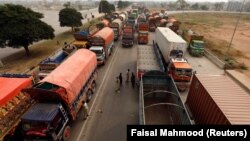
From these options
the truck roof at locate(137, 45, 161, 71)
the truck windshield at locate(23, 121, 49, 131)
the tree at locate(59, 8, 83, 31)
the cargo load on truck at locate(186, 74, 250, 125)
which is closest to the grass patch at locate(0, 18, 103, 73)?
the tree at locate(59, 8, 83, 31)

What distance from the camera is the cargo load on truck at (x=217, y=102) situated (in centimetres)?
855

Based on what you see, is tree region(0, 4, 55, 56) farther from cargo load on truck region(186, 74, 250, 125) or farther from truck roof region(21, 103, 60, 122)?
cargo load on truck region(186, 74, 250, 125)

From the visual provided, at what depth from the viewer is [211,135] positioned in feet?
24.7

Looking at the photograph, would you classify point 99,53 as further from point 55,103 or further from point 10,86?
point 55,103

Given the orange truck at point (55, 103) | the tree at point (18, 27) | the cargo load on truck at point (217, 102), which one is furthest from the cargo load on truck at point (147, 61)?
the tree at point (18, 27)

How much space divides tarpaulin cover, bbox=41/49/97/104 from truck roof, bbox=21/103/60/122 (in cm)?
111

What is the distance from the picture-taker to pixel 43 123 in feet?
30.6

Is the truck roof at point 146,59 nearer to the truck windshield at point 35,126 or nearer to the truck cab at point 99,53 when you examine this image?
the truck cab at point 99,53

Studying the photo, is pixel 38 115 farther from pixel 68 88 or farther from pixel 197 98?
pixel 197 98

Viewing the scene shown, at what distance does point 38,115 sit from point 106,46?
51.3 ft

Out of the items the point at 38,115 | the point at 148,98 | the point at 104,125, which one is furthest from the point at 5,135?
the point at 148,98

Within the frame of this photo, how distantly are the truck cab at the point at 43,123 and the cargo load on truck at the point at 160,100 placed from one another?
16.2ft

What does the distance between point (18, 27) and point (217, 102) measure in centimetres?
→ 2510

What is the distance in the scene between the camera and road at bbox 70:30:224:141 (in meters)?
11.8
